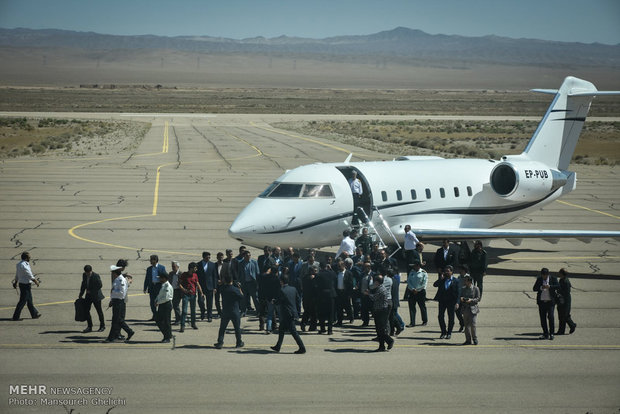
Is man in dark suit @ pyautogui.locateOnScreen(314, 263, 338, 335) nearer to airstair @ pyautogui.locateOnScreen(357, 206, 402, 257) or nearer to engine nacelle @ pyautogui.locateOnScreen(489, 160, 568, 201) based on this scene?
airstair @ pyautogui.locateOnScreen(357, 206, 402, 257)

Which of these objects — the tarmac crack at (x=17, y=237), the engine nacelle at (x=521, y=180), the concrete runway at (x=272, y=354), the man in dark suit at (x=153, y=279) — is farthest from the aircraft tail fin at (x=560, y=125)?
the tarmac crack at (x=17, y=237)

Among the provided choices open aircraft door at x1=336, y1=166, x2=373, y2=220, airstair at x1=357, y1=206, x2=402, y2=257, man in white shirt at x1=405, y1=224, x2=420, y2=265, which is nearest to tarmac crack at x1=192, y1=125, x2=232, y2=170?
open aircraft door at x1=336, y1=166, x2=373, y2=220

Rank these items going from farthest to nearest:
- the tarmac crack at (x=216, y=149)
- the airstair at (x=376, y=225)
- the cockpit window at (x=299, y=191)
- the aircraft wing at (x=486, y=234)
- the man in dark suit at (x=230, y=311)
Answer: the tarmac crack at (x=216, y=149)
the aircraft wing at (x=486, y=234)
the airstair at (x=376, y=225)
the cockpit window at (x=299, y=191)
the man in dark suit at (x=230, y=311)

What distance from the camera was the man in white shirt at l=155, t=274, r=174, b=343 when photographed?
16.4 m

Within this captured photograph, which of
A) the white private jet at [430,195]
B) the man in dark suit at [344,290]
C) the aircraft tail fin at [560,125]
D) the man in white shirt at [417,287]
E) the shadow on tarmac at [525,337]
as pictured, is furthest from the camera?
the aircraft tail fin at [560,125]

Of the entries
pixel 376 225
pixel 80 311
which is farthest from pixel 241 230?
pixel 80 311

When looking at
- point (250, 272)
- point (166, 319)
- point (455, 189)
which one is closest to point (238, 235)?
point (250, 272)

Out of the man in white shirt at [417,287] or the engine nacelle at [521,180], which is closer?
the man in white shirt at [417,287]

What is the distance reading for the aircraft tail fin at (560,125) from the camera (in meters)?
29.1

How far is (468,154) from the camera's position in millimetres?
65875

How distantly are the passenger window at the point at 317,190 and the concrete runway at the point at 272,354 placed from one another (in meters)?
4.36

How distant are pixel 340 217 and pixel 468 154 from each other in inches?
1727

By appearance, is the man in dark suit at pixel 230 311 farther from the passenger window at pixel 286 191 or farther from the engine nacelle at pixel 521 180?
the engine nacelle at pixel 521 180

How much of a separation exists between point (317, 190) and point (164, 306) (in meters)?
8.79
